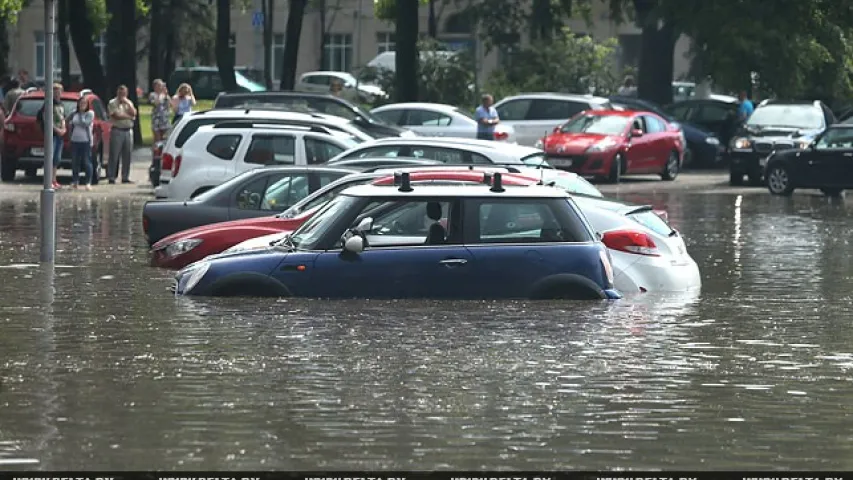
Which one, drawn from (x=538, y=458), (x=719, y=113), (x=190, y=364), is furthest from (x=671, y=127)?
(x=538, y=458)

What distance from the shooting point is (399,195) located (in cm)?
1500

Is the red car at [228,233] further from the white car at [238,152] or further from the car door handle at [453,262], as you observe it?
the white car at [238,152]

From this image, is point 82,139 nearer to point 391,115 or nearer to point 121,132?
point 121,132

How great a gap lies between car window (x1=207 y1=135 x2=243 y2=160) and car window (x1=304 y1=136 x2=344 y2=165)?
3.19ft

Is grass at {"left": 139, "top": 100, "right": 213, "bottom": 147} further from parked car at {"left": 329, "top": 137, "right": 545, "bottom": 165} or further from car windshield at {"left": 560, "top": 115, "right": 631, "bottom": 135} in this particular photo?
parked car at {"left": 329, "top": 137, "right": 545, "bottom": 165}

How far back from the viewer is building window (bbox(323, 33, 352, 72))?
92.0 meters

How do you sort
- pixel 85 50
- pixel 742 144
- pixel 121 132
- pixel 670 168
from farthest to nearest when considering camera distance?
pixel 85 50 → pixel 670 168 → pixel 742 144 → pixel 121 132

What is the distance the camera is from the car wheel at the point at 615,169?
37259mm

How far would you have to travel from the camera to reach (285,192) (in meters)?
20.7

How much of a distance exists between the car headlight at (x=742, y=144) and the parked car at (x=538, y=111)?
10.6 ft

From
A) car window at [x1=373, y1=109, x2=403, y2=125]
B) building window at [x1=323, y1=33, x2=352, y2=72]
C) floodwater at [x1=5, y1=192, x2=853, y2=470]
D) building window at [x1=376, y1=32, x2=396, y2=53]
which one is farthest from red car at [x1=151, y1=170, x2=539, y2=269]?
building window at [x1=323, y1=33, x2=352, y2=72]

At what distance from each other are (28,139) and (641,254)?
64.7ft

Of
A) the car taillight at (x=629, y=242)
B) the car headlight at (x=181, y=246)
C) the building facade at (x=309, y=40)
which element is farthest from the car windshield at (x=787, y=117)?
the building facade at (x=309, y=40)

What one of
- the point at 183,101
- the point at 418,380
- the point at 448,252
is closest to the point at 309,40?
the point at 183,101
